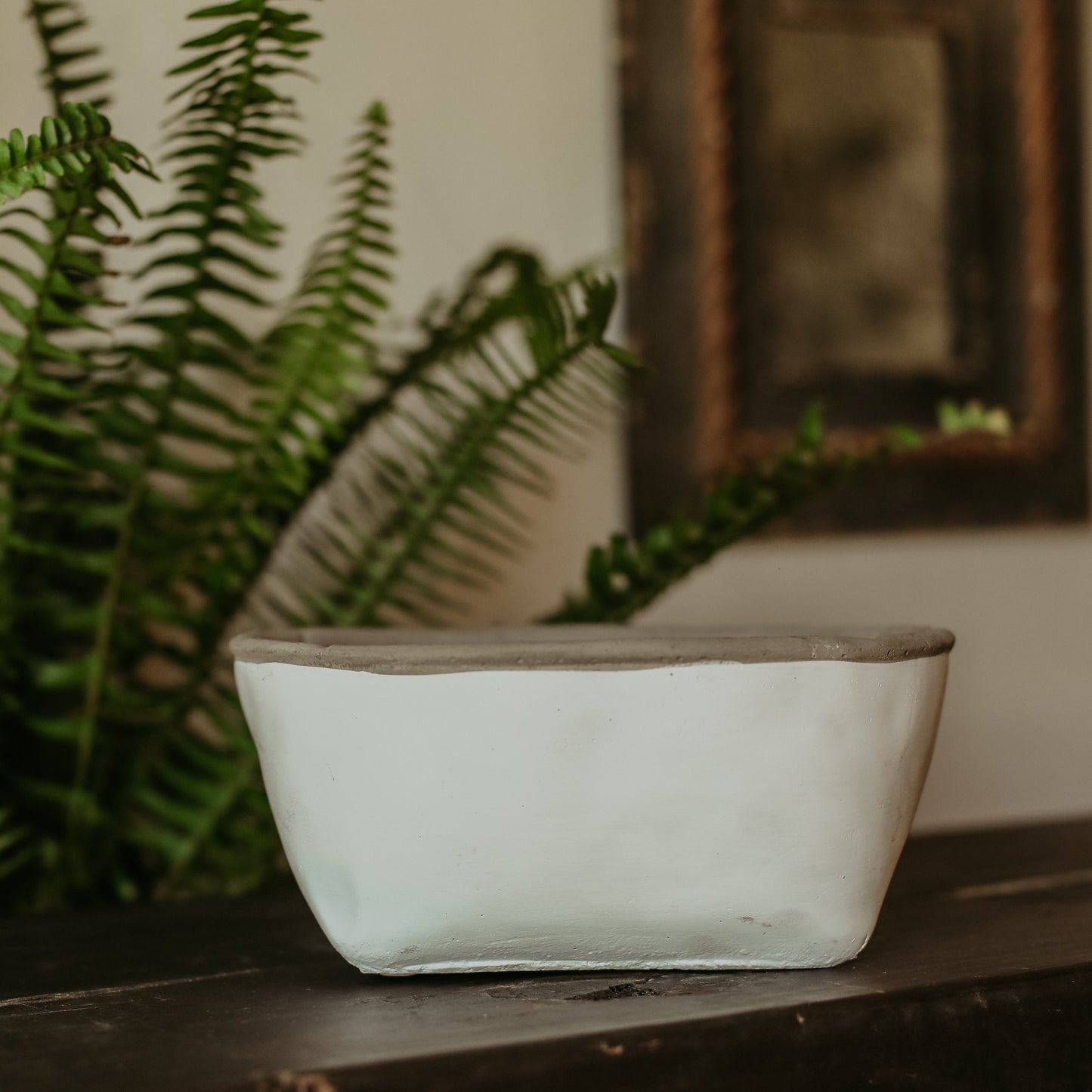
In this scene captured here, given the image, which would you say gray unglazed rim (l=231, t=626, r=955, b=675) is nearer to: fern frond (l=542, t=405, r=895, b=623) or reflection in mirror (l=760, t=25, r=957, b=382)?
fern frond (l=542, t=405, r=895, b=623)

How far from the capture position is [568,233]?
109cm

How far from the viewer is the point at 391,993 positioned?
540 millimetres

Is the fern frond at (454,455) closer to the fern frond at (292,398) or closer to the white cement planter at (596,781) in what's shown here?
the fern frond at (292,398)

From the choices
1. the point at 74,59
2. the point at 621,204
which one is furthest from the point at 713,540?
the point at 74,59

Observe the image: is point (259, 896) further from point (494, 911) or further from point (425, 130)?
point (425, 130)

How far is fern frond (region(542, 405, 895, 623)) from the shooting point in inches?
30.7

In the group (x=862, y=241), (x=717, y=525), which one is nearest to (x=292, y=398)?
(x=717, y=525)

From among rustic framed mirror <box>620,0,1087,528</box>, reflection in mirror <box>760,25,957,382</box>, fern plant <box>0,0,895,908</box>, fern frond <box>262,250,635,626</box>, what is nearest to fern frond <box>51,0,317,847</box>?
fern plant <box>0,0,895,908</box>

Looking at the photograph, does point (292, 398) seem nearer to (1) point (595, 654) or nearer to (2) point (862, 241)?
(1) point (595, 654)

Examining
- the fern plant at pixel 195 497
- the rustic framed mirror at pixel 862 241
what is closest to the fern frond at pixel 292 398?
the fern plant at pixel 195 497

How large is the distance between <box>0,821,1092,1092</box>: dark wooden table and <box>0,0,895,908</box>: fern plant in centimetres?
17

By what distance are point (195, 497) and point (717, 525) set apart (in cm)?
36

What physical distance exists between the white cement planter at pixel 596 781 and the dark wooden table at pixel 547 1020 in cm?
3

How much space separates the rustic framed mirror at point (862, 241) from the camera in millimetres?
1090
